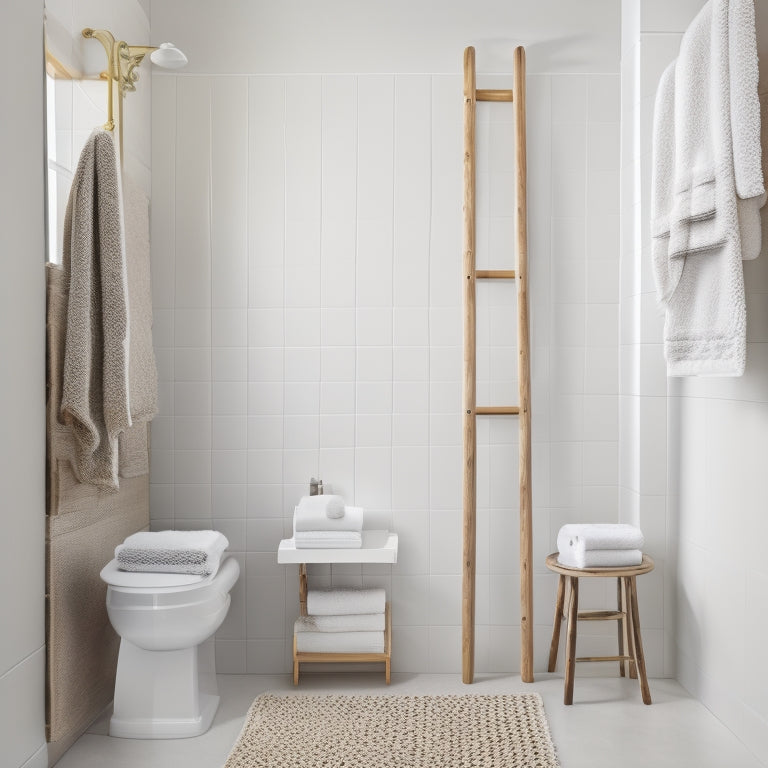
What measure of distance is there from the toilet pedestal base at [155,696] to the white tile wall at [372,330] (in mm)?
504

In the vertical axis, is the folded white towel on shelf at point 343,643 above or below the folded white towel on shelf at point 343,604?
below

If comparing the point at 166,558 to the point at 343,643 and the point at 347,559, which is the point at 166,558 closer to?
the point at 347,559

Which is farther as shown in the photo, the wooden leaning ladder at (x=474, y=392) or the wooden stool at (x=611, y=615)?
the wooden leaning ladder at (x=474, y=392)

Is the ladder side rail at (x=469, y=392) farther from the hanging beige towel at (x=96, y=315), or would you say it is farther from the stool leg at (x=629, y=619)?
the hanging beige towel at (x=96, y=315)

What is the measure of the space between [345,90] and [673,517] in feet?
6.11

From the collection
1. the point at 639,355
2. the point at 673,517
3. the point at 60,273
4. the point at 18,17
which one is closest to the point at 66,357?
the point at 60,273

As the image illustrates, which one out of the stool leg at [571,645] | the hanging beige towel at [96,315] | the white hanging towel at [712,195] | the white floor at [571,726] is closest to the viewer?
the white hanging towel at [712,195]

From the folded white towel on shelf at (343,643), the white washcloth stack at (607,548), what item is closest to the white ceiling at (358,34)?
the white washcloth stack at (607,548)

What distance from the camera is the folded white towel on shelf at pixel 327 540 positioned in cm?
246

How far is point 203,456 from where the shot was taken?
2758 mm

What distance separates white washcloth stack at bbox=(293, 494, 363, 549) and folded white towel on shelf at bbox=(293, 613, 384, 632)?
279 millimetres

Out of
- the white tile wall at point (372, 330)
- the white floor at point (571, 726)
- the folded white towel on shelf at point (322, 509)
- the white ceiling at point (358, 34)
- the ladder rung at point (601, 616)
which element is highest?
the white ceiling at point (358, 34)

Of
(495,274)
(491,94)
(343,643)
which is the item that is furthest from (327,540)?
(491,94)

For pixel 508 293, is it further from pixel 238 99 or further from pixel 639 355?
pixel 238 99
